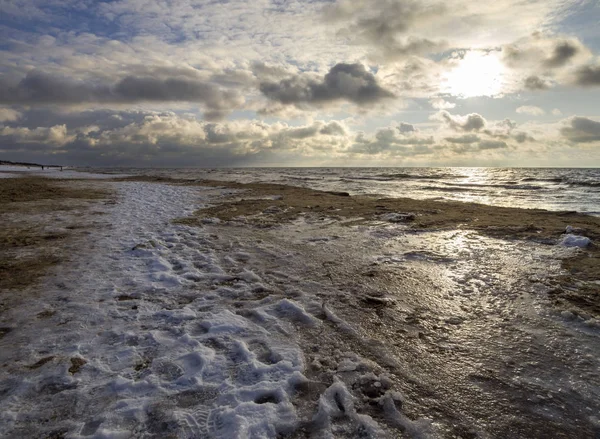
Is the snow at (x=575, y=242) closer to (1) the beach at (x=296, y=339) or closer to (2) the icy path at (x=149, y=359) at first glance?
(1) the beach at (x=296, y=339)

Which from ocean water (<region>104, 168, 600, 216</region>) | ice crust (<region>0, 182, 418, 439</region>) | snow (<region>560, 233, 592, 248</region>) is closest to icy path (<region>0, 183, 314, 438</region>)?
ice crust (<region>0, 182, 418, 439</region>)

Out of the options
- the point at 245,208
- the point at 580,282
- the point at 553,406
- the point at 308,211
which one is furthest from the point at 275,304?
the point at 245,208

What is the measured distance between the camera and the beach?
2.94 metres

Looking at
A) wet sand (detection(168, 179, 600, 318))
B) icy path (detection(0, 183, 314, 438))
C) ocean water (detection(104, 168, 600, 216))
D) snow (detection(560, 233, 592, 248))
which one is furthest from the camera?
ocean water (detection(104, 168, 600, 216))

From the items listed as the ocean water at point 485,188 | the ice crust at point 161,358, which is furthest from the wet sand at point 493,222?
the ocean water at point 485,188

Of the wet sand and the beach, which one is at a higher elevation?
the wet sand

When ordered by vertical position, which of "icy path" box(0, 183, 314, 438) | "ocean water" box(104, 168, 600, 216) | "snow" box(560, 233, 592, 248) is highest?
"ocean water" box(104, 168, 600, 216)

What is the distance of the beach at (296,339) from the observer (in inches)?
116

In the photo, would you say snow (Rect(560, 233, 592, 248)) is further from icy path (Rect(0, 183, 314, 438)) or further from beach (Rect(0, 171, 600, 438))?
icy path (Rect(0, 183, 314, 438))

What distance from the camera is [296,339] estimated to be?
14.0 feet

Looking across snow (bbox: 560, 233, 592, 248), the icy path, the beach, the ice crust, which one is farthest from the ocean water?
the icy path

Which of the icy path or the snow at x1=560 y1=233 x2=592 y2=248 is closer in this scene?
the icy path

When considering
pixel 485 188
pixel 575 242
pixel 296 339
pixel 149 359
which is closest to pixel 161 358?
pixel 149 359

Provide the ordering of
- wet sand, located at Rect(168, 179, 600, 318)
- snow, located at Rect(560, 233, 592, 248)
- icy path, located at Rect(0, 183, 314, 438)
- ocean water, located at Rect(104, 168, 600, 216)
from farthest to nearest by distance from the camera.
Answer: ocean water, located at Rect(104, 168, 600, 216)
snow, located at Rect(560, 233, 592, 248)
wet sand, located at Rect(168, 179, 600, 318)
icy path, located at Rect(0, 183, 314, 438)
